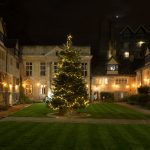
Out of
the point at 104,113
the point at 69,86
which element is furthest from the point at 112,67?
the point at 69,86

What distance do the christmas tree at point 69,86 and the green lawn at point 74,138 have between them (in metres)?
8.40

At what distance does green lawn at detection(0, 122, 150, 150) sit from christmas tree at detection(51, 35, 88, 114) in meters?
8.40

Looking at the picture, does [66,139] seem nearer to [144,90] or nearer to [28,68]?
[144,90]

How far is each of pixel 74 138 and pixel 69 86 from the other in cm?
1364

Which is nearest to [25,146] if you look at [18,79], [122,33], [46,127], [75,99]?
[46,127]

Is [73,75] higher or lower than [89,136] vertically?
higher

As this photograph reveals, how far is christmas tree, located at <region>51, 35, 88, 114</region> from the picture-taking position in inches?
1207

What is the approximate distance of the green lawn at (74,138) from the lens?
50.0 feet

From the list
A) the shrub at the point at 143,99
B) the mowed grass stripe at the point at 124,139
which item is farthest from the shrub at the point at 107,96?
the mowed grass stripe at the point at 124,139

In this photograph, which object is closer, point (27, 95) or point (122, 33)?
point (27, 95)

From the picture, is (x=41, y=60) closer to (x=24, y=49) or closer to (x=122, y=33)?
(x=24, y=49)

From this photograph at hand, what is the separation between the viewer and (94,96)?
216 feet

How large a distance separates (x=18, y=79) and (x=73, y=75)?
2755 cm

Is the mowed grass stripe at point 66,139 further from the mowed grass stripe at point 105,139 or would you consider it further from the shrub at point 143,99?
the shrub at point 143,99
